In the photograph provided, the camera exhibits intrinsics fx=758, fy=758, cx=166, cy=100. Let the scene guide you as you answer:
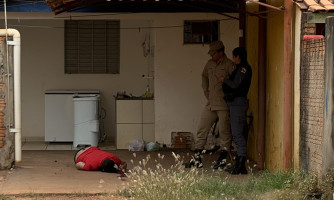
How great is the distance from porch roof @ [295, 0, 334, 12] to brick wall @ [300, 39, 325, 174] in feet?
1.40

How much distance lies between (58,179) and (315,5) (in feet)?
14.6

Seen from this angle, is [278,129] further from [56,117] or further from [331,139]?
[56,117]

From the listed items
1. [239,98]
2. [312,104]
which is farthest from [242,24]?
[312,104]

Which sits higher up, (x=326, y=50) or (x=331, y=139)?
(x=326, y=50)

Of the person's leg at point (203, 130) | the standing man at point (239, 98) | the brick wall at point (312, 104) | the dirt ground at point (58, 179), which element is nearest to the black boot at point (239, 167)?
the standing man at point (239, 98)

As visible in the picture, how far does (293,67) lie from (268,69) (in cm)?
147

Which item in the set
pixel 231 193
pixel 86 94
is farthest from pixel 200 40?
pixel 231 193

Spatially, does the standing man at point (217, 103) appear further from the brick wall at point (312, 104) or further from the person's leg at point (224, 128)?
the brick wall at point (312, 104)

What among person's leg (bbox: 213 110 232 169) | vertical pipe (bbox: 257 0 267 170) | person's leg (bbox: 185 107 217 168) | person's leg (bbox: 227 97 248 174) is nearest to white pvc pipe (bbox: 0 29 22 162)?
person's leg (bbox: 185 107 217 168)

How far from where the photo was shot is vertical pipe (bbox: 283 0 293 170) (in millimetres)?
10148

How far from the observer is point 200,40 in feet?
48.6

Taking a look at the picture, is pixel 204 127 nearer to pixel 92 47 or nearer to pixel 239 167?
pixel 239 167

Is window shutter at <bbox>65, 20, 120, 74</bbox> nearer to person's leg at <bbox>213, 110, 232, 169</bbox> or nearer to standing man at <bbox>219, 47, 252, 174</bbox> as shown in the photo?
person's leg at <bbox>213, 110, 232, 169</bbox>

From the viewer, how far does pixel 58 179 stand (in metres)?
11.1
